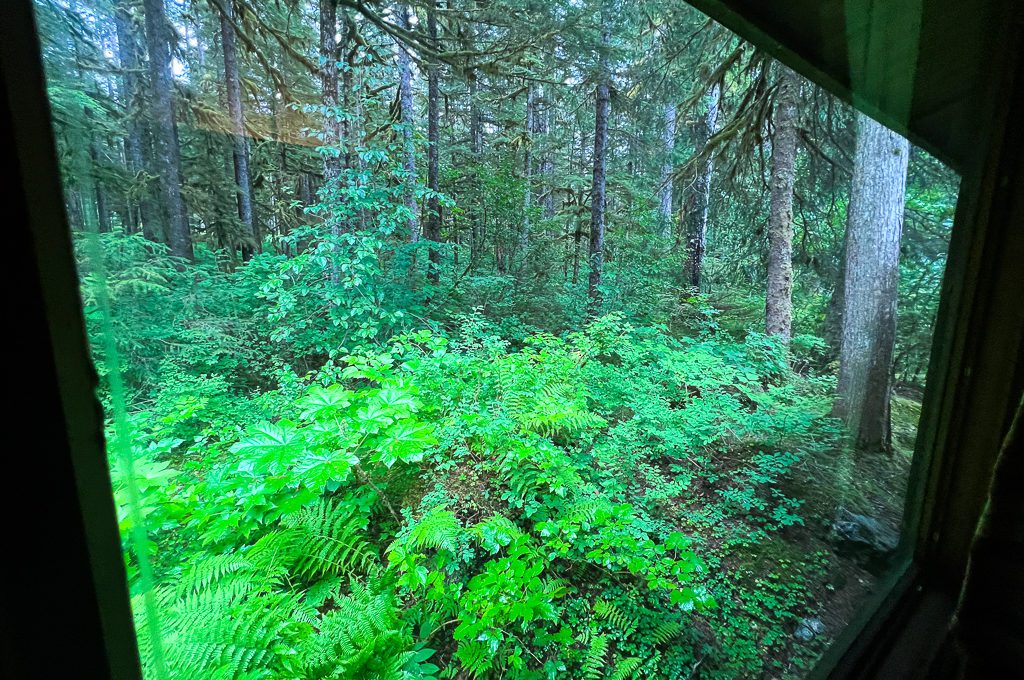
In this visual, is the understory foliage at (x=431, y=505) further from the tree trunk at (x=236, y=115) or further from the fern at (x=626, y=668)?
the tree trunk at (x=236, y=115)

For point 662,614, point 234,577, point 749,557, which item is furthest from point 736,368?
point 234,577

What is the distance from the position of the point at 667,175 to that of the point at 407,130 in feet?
12.3

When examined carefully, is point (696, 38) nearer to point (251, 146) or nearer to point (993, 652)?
point (251, 146)

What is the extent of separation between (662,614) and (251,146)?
3096 millimetres

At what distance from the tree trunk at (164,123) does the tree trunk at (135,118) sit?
6 centimetres

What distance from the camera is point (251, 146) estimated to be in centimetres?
222

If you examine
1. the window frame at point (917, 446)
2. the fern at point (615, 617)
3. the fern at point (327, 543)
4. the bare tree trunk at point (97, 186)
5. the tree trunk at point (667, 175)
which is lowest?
the fern at point (615, 617)

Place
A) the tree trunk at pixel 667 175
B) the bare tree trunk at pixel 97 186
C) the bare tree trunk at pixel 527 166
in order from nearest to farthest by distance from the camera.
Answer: the bare tree trunk at pixel 97 186 → the tree trunk at pixel 667 175 → the bare tree trunk at pixel 527 166

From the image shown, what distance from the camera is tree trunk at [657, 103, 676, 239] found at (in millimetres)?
5781

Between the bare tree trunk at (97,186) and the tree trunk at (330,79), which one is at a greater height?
the tree trunk at (330,79)

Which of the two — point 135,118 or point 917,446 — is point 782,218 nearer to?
point 917,446

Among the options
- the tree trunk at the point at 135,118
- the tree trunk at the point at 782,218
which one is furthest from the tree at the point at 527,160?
the tree trunk at the point at 135,118

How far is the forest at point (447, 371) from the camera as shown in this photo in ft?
2.98

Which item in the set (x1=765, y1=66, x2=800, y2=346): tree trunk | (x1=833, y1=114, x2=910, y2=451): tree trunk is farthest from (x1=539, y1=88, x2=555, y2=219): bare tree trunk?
(x1=833, y1=114, x2=910, y2=451): tree trunk
